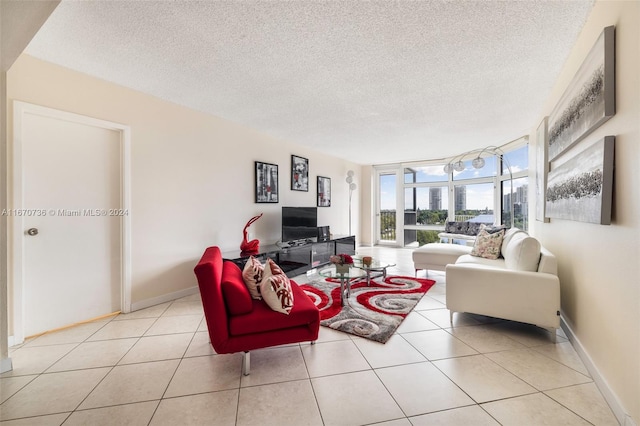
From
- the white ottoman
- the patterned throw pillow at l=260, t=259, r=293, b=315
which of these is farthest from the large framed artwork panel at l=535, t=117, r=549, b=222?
the patterned throw pillow at l=260, t=259, r=293, b=315

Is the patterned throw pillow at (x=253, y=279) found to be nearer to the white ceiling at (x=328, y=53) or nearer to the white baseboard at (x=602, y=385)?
the white ceiling at (x=328, y=53)

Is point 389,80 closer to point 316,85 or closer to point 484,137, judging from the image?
point 316,85

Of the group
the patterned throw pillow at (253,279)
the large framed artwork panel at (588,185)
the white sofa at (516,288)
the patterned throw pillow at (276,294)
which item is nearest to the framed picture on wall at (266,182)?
the patterned throw pillow at (253,279)

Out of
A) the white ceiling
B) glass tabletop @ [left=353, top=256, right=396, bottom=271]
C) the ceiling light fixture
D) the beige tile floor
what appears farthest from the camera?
the ceiling light fixture

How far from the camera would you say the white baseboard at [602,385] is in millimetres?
1319

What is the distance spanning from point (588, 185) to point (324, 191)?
463cm

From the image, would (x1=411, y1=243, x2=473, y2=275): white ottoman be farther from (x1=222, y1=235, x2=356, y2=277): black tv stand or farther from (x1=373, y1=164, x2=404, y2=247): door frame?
(x1=373, y1=164, x2=404, y2=247): door frame

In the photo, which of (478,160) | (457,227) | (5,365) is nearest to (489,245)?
(478,160)

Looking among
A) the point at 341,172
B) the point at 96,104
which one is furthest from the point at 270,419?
the point at 341,172

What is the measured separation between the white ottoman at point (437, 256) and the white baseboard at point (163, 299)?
332 centimetres

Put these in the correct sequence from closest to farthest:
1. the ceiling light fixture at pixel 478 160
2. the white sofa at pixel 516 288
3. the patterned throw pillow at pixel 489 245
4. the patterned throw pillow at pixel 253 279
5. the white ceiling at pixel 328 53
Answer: the white ceiling at pixel 328 53, the patterned throw pillow at pixel 253 279, the white sofa at pixel 516 288, the patterned throw pillow at pixel 489 245, the ceiling light fixture at pixel 478 160

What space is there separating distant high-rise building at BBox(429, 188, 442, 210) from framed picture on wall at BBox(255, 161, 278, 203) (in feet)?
14.1

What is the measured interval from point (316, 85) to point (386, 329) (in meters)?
2.51

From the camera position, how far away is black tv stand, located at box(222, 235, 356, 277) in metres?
3.65
